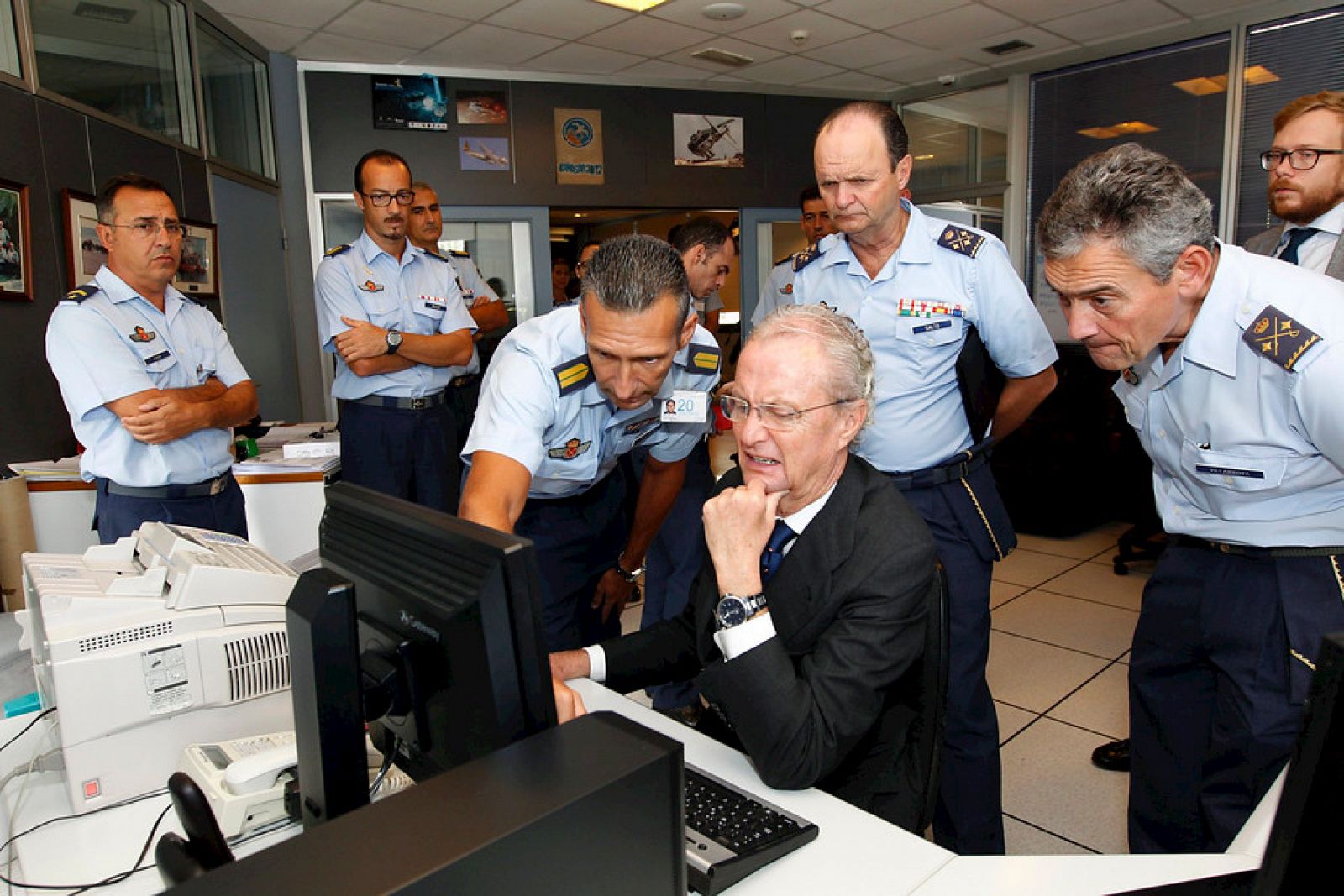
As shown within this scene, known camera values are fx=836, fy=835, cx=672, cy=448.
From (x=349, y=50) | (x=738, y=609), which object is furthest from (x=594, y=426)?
(x=349, y=50)

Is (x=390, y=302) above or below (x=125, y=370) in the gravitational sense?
above

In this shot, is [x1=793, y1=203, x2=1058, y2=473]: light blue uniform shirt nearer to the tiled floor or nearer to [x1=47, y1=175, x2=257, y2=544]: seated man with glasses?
the tiled floor

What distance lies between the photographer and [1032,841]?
224 centimetres

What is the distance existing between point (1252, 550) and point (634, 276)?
1.22 metres

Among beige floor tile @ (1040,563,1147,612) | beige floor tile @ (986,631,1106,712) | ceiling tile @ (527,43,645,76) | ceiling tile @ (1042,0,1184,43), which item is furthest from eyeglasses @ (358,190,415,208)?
ceiling tile @ (1042,0,1184,43)

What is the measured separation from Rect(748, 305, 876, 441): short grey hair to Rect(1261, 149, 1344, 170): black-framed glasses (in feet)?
6.24

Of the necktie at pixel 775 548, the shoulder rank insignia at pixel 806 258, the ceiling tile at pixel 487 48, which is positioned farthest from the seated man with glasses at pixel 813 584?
the ceiling tile at pixel 487 48

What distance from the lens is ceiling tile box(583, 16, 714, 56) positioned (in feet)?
16.1

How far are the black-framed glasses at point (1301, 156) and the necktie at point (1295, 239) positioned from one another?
7.3 inches

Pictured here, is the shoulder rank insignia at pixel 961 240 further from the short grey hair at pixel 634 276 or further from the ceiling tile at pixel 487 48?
the ceiling tile at pixel 487 48

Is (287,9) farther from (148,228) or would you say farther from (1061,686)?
(1061,686)

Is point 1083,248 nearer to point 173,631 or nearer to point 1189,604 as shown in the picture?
point 1189,604

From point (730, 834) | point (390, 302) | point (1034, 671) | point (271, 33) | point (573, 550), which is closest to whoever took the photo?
point (730, 834)

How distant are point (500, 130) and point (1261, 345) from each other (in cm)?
540
